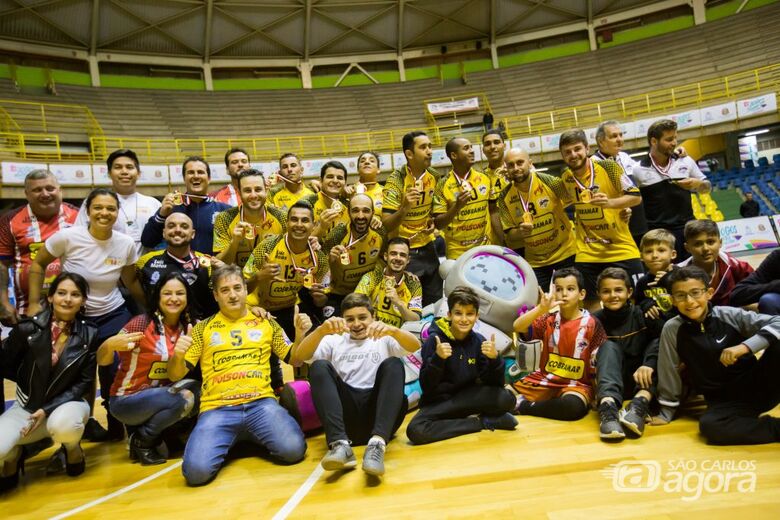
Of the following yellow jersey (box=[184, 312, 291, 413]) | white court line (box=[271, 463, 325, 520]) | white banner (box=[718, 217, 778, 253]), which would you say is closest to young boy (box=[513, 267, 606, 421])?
white court line (box=[271, 463, 325, 520])

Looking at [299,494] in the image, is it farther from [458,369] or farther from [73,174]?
[73,174]

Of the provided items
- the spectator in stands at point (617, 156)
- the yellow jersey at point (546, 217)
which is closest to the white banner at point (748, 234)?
the spectator in stands at point (617, 156)

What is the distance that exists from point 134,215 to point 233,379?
213 centimetres

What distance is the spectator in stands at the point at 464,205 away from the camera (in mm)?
4941

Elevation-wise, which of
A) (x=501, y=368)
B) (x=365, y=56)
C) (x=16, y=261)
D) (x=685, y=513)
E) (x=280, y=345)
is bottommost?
(x=685, y=513)

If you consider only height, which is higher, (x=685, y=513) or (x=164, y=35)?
(x=164, y=35)

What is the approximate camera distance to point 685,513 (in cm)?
209

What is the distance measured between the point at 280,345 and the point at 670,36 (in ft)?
78.1

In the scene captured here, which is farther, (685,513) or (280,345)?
(280,345)

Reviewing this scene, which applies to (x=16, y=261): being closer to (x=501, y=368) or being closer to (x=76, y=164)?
(x=501, y=368)

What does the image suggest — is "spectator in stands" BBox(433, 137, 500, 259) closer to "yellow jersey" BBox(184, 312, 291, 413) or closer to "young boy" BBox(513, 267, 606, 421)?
"young boy" BBox(513, 267, 606, 421)

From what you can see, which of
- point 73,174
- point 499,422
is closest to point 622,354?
point 499,422

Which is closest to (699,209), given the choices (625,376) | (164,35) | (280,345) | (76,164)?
(625,376)

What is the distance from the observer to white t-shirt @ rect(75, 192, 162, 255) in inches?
175
